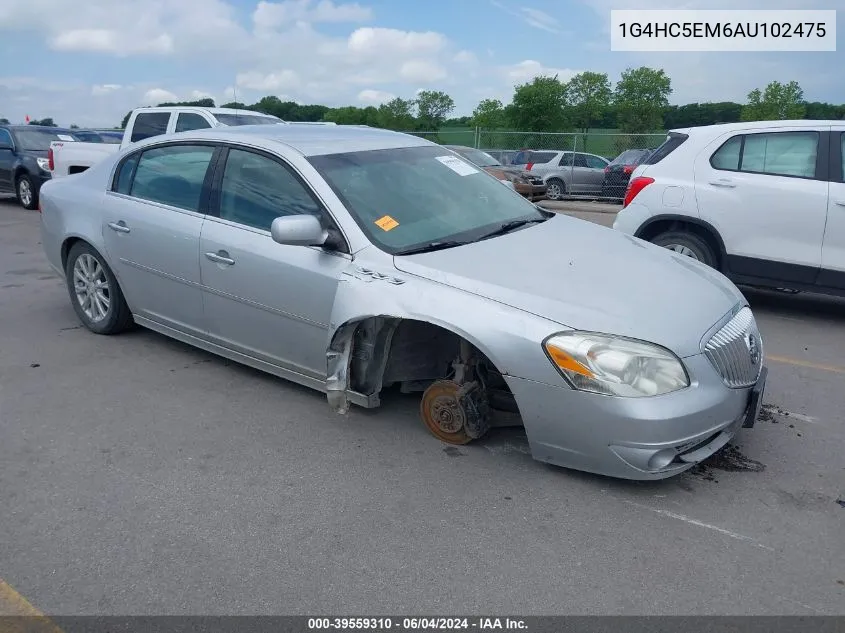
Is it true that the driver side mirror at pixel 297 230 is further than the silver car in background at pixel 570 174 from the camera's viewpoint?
No

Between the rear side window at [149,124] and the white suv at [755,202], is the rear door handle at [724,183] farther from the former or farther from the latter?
the rear side window at [149,124]

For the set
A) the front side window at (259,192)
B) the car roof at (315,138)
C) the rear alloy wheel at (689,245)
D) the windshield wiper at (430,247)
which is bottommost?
the rear alloy wheel at (689,245)

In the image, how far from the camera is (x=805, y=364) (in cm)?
558

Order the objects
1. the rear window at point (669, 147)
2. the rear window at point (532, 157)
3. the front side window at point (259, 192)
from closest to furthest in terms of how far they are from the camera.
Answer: the front side window at point (259, 192), the rear window at point (669, 147), the rear window at point (532, 157)

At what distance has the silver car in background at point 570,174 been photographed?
70.2 feet

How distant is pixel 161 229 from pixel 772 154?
5303mm

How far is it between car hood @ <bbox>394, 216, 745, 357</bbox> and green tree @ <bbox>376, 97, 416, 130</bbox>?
3277cm

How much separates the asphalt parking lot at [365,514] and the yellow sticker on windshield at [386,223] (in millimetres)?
1104

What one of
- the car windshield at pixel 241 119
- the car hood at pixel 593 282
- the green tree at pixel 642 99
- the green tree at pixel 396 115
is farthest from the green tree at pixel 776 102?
the car hood at pixel 593 282

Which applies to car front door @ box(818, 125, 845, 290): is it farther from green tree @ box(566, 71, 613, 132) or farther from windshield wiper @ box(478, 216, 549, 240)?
green tree @ box(566, 71, 613, 132)

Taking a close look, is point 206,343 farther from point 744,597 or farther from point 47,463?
point 744,597

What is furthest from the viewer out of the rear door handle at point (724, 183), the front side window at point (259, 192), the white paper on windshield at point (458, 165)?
the rear door handle at point (724, 183)
